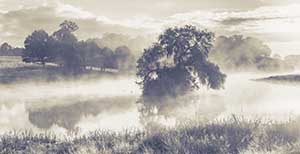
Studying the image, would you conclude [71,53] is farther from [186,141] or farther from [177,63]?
[186,141]

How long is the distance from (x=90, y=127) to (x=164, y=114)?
346cm

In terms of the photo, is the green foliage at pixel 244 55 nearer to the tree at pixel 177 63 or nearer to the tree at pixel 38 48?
the tree at pixel 177 63

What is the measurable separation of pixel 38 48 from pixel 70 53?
81.9 inches

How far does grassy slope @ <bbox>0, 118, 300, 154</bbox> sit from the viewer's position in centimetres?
1256

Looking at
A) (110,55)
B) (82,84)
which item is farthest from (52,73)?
(110,55)

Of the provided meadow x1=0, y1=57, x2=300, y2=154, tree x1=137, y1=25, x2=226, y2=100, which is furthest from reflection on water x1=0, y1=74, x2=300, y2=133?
tree x1=137, y1=25, x2=226, y2=100

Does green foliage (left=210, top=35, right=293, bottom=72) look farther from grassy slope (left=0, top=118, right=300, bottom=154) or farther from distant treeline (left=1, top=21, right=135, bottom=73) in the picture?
grassy slope (left=0, top=118, right=300, bottom=154)

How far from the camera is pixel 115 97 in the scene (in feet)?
90.9

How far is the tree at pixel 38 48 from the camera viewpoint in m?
28.5

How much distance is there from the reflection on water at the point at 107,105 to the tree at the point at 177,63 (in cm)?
67

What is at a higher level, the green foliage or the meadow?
the green foliage

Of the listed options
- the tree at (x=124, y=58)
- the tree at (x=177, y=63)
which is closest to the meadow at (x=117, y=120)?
the tree at (x=124, y=58)

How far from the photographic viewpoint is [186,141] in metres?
13.2

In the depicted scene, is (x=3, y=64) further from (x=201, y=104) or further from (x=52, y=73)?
(x=201, y=104)
